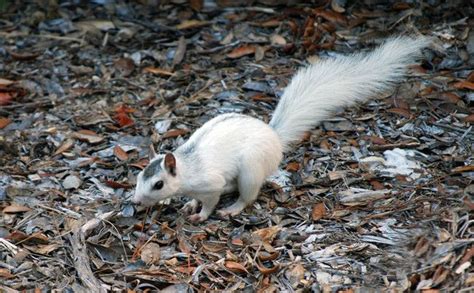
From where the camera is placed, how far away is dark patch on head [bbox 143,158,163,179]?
20.0 ft

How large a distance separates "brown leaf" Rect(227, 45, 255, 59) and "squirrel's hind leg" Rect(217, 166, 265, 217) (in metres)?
2.26

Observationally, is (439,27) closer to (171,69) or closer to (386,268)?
(171,69)

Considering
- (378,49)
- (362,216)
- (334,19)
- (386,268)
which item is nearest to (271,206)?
(362,216)

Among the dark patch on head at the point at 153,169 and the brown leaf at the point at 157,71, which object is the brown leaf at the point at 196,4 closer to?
the brown leaf at the point at 157,71

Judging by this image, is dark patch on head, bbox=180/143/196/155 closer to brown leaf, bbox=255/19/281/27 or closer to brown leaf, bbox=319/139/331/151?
brown leaf, bbox=319/139/331/151

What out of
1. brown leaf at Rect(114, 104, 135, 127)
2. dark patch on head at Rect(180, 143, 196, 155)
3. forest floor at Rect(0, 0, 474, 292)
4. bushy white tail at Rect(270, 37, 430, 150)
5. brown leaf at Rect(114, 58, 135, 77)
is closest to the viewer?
forest floor at Rect(0, 0, 474, 292)

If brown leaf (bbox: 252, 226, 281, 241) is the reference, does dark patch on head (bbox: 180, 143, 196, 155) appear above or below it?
above

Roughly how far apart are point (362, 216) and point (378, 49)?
1.61 meters

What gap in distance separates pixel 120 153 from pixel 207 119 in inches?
33.6

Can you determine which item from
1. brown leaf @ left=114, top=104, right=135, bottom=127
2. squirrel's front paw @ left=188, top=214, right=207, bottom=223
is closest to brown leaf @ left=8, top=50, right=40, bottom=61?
brown leaf @ left=114, top=104, right=135, bottom=127

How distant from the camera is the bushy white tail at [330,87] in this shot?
6812mm

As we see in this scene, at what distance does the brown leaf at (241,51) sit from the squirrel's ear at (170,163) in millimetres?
2487

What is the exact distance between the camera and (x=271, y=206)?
6.47 metres

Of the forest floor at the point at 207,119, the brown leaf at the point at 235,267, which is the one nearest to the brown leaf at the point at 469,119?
the forest floor at the point at 207,119
